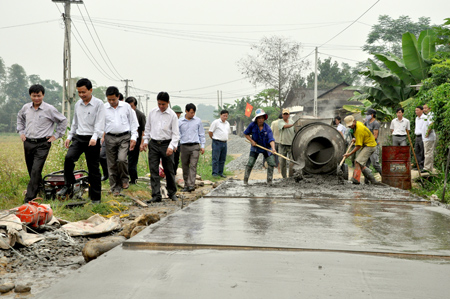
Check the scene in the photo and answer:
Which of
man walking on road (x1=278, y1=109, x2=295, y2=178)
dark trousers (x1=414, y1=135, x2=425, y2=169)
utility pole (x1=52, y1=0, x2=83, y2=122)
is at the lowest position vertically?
dark trousers (x1=414, y1=135, x2=425, y2=169)

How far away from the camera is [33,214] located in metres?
5.10

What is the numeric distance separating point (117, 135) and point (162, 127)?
0.87m

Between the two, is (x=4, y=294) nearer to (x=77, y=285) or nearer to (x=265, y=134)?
(x=77, y=285)

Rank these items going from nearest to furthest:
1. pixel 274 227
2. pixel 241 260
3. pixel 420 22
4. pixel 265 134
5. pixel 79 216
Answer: pixel 241 260
pixel 274 227
pixel 79 216
pixel 265 134
pixel 420 22

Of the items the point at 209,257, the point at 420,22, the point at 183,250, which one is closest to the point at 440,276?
the point at 209,257

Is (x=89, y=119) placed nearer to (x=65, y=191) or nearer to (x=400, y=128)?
(x=65, y=191)

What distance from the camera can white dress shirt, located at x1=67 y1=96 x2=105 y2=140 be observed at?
734 centimetres

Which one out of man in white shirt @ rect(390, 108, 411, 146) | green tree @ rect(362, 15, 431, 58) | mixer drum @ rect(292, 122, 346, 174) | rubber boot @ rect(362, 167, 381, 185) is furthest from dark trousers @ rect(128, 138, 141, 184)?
green tree @ rect(362, 15, 431, 58)

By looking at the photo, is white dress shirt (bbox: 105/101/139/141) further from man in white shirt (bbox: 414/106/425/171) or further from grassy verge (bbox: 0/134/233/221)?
man in white shirt (bbox: 414/106/425/171)

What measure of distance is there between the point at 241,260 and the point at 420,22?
56.0m

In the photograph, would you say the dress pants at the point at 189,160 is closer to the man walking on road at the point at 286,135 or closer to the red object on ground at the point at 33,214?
the man walking on road at the point at 286,135

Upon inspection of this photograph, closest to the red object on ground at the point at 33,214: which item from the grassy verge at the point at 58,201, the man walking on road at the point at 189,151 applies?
the grassy verge at the point at 58,201

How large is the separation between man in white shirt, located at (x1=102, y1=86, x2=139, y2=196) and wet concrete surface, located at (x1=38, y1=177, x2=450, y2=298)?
124 inches

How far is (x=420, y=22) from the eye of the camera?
172 feet
